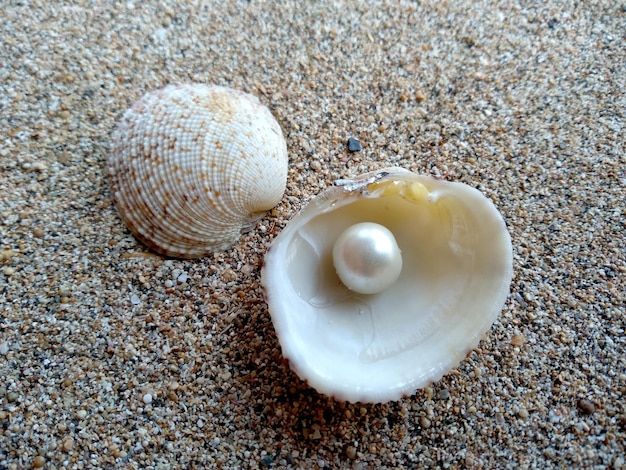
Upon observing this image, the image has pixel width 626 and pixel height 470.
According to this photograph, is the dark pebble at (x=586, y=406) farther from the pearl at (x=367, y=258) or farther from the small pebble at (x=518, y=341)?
the pearl at (x=367, y=258)

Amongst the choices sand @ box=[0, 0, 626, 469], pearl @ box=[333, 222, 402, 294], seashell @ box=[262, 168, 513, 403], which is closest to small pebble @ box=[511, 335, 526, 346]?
sand @ box=[0, 0, 626, 469]

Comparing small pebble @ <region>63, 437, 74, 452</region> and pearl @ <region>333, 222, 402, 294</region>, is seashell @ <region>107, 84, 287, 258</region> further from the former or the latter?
small pebble @ <region>63, 437, 74, 452</region>

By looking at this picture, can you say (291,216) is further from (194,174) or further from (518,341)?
(518,341)

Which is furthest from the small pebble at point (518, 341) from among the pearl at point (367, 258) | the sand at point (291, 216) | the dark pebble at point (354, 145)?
the dark pebble at point (354, 145)

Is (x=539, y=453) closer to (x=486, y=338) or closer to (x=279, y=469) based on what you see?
(x=486, y=338)

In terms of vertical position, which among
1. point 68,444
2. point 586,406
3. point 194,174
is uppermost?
point 194,174

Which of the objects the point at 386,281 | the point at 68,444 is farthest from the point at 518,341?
the point at 68,444
